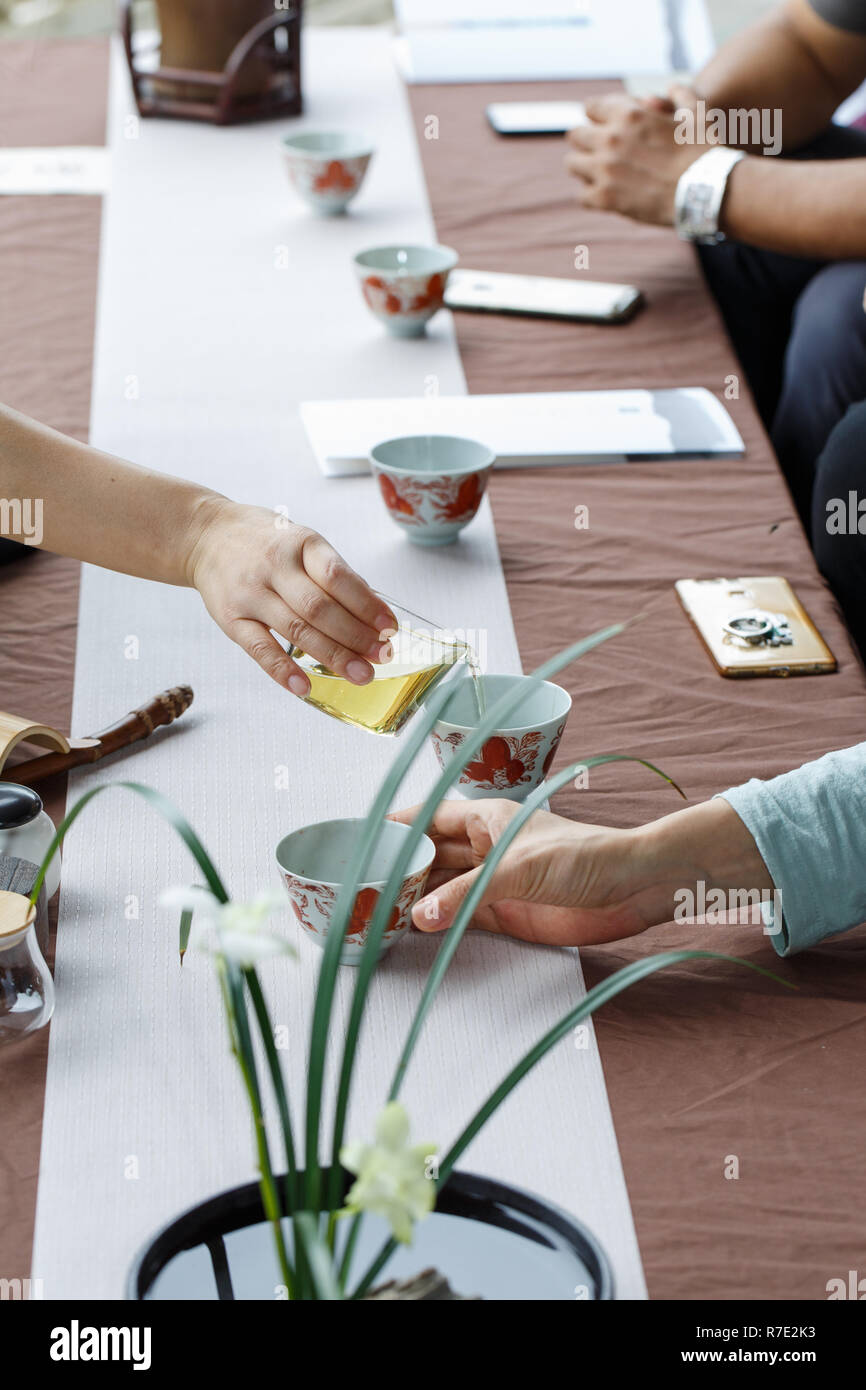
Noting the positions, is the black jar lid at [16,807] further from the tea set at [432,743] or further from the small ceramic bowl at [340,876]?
the small ceramic bowl at [340,876]

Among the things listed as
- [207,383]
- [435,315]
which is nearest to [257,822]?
[207,383]

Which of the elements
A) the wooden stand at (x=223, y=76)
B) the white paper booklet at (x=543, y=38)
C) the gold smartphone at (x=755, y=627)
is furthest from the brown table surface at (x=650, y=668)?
the white paper booklet at (x=543, y=38)

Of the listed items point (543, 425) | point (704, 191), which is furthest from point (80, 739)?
point (704, 191)

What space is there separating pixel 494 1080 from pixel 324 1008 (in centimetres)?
26

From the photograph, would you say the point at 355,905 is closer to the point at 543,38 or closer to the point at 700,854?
the point at 700,854

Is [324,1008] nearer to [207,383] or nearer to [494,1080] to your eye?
[494,1080]

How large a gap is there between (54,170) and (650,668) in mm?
1269

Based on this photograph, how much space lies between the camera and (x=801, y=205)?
1.60 meters

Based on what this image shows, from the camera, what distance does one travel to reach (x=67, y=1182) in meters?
0.65

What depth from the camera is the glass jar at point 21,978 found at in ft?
2.30

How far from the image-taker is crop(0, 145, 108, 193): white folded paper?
1866 mm

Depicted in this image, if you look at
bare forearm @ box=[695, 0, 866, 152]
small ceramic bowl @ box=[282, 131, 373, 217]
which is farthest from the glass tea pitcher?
bare forearm @ box=[695, 0, 866, 152]

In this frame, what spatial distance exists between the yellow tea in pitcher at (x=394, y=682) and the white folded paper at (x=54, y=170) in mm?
1196

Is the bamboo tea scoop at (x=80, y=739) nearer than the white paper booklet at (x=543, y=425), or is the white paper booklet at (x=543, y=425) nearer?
the bamboo tea scoop at (x=80, y=739)
